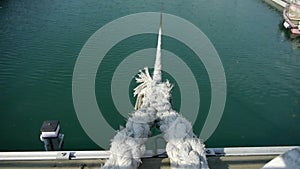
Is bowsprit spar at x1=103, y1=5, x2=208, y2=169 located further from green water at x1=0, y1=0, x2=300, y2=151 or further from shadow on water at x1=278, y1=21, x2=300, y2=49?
shadow on water at x1=278, y1=21, x2=300, y2=49

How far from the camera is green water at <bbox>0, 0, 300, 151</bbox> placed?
5.71 m

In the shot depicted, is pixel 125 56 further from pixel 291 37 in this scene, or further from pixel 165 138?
pixel 291 37

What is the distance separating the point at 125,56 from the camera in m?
8.26

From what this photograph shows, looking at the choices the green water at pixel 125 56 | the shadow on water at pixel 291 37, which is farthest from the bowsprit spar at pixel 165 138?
the shadow on water at pixel 291 37

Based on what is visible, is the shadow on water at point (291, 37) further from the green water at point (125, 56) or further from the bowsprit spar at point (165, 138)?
the bowsprit spar at point (165, 138)

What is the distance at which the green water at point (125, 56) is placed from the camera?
5711 millimetres

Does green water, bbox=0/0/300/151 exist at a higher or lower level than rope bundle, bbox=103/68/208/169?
higher

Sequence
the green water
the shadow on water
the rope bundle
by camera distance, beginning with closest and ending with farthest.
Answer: the rope bundle, the green water, the shadow on water

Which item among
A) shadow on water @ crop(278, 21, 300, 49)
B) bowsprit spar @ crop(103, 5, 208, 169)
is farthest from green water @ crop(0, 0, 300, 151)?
bowsprit spar @ crop(103, 5, 208, 169)

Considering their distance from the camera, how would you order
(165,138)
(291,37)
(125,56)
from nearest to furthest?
(165,138) < (125,56) < (291,37)

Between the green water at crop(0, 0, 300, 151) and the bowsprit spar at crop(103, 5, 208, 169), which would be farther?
the green water at crop(0, 0, 300, 151)

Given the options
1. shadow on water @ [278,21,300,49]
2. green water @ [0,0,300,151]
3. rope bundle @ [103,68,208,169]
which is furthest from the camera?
shadow on water @ [278,21,300,49]

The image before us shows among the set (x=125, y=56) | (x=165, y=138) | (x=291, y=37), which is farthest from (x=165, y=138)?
(x=291, y=37)

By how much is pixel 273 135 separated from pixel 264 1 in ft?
35.0
